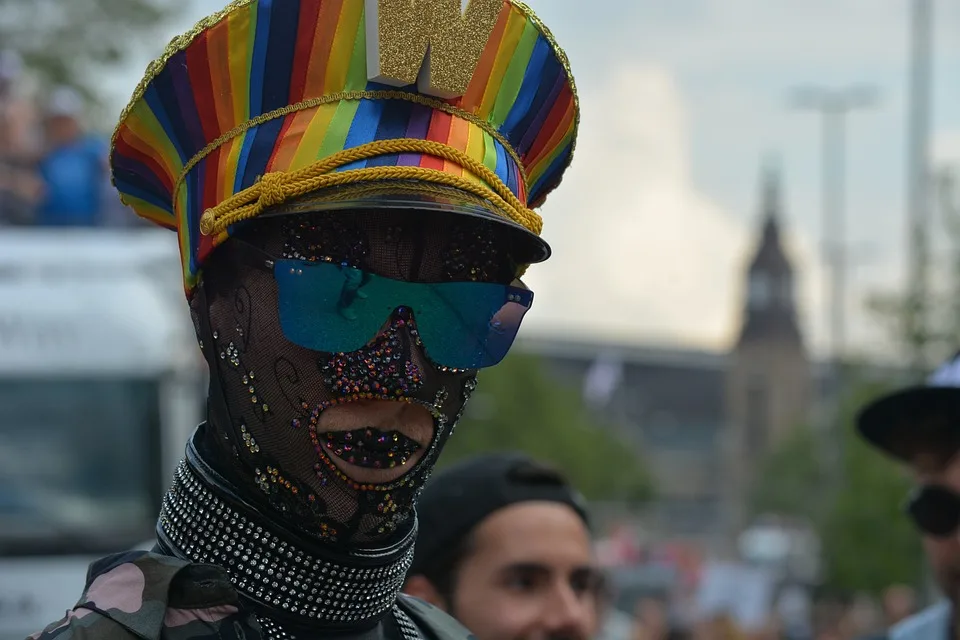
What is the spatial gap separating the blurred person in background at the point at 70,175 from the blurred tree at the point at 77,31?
1096cm

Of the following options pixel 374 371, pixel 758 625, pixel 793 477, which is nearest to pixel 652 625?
pixel 758 625

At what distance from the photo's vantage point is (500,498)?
385cm

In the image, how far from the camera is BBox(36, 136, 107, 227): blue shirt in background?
1006 centimetres

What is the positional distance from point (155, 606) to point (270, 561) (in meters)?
0.18

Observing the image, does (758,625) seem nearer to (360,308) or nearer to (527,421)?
(360,308)

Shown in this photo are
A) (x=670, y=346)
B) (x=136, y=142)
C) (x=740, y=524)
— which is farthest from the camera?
(x=670, y=346)

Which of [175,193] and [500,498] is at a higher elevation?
[175,193]

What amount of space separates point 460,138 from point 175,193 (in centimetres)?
40

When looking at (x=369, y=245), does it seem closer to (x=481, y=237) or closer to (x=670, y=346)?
(x=481, y=237)

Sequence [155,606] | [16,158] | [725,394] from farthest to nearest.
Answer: [725,394]
[16,158]
[155,606]

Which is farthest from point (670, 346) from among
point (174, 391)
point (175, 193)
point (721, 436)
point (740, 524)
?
point (175, 193)

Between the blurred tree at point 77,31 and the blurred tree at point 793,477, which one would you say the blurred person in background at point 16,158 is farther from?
the blurred tree at point 793,477

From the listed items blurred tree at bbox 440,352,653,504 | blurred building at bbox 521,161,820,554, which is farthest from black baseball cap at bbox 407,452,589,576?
blurred building at bbox 521,161,820,554

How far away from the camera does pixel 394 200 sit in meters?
2.15
